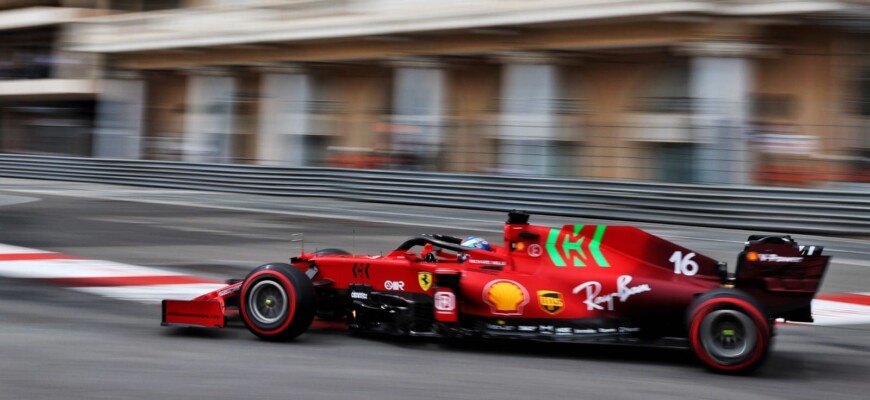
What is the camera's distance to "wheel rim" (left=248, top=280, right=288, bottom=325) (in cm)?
677

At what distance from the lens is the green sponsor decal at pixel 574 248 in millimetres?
6556

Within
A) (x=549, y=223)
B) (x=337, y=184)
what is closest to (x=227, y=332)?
(x=549, y=223)

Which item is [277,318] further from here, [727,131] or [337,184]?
[337,184]

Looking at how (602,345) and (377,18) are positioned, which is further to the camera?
(377,18)

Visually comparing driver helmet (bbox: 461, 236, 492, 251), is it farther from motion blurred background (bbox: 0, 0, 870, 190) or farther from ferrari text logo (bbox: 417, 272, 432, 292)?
motion blurred background (bbox: 0, 0, 870, 190)

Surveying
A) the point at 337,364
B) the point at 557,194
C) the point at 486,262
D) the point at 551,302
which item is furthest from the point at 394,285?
the point at 557,194

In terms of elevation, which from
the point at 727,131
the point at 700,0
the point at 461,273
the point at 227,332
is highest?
the point at 700,0

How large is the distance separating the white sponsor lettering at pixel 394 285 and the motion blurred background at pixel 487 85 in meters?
9.87

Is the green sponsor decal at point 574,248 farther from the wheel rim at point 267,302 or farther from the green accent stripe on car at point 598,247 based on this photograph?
the wheel rim at point 267,302

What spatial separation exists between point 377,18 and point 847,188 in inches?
440

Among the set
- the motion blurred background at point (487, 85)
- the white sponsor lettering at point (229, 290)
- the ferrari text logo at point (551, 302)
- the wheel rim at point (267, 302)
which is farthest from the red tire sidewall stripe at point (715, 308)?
the motion blurred background at point (487, 85)

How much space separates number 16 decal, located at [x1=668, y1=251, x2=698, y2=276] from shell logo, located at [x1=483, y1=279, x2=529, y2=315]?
85 centimetres

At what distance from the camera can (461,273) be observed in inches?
263

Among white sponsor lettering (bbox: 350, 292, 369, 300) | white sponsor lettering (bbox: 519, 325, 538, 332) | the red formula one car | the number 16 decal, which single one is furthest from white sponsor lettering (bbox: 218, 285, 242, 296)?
the number 16 decal
